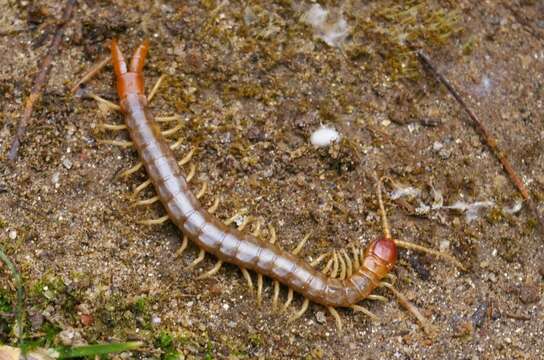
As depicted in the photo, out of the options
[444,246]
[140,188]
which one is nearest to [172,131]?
[140,188]

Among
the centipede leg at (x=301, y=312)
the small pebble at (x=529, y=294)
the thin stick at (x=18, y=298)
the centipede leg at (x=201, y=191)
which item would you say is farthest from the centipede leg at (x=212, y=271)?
the small pebble at (x=529, y=294)

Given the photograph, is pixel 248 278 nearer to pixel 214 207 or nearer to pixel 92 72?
pixel 214 207

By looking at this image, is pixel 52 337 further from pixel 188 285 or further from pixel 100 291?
pixel 188 285

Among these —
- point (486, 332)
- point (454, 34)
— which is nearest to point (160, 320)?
point (486, 332)

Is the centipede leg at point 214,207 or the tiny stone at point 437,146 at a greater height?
Result: the tiny stone at point 437,146

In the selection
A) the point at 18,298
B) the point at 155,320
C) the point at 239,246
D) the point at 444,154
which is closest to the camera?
the point at 18,298

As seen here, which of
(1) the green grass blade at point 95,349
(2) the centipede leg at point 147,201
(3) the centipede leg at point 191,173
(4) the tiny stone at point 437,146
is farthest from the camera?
(4) the tiny stone at point 437,146

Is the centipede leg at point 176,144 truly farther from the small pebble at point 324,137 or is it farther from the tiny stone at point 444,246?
the tiny stone at point 444,246
